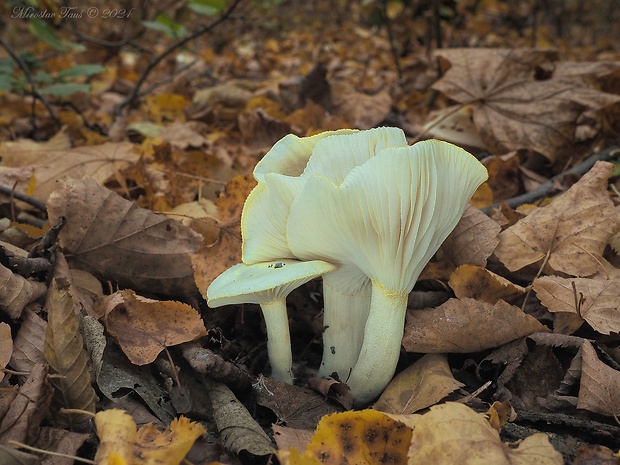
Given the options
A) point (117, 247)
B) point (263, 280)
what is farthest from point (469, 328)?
point (117, 247)

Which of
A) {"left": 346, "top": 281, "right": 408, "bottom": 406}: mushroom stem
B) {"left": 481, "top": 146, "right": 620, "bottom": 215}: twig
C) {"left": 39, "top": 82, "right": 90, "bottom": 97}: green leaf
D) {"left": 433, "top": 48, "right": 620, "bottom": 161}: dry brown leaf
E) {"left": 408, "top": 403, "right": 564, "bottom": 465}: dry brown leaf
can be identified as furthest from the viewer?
{"left": 39, "top": 82, "right": 90, "bottom": 97}: green leaf

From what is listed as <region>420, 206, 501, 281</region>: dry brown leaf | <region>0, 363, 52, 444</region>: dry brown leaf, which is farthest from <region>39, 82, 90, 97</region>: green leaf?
<region>420, 206, 501, 281</region>: dry brown leaf

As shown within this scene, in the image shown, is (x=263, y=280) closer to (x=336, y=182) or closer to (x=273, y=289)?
(x=273, y=289)

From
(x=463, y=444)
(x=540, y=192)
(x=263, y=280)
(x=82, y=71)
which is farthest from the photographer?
(x=82, y=71)

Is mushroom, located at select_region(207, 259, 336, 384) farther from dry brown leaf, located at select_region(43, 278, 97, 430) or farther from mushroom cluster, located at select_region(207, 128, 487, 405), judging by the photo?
dry brown leaf, located at select_region(43, 278, 97, 430)

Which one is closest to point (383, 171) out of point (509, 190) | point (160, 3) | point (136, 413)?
point (136, 413)

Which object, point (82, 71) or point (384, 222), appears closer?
point (384, 222)
